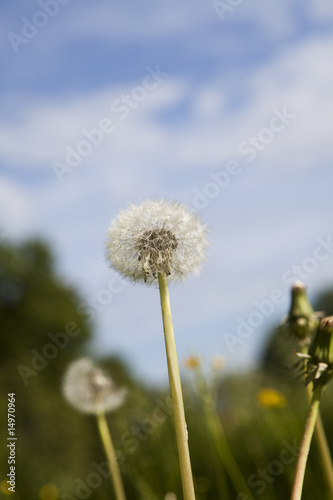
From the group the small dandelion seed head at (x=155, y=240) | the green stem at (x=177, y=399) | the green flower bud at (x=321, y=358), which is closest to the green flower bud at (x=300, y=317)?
the green flower bud at (x=321, y=358)

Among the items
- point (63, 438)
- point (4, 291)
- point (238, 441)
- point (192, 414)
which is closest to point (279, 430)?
point (238, 441)

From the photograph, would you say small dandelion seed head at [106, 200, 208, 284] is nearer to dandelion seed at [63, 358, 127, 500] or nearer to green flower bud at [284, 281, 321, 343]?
green flower bud at [284, 281, 321, 343]

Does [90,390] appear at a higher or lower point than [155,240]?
lower

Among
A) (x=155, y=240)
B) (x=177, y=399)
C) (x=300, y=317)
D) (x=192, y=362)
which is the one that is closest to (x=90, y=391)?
(x=192, y=362)

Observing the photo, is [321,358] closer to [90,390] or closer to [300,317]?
[300,317]

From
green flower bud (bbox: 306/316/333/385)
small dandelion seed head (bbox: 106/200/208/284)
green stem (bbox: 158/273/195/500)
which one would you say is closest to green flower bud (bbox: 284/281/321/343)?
green flower bud (bbox: 306/316/333/385)

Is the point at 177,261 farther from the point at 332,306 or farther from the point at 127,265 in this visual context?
the point at 332,306
